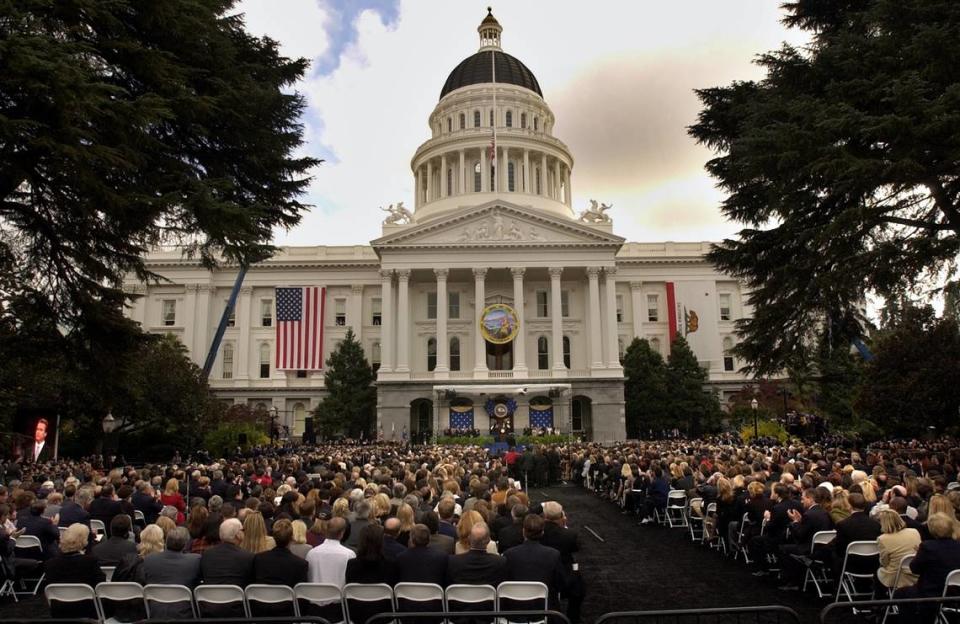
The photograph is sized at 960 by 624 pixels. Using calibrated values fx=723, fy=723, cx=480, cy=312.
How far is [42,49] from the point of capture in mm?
9227

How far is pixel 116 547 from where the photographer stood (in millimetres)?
8641

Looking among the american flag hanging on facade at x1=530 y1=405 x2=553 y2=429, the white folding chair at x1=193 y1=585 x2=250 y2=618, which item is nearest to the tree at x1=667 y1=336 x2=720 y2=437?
the american flag hanging on facade at x1=530 y1=405 x2=553 y2=429

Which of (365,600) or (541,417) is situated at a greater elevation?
(541,417)

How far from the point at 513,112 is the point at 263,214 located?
68054 millimetres

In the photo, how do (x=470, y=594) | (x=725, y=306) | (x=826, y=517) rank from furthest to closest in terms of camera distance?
(x=725, y=306), (x=826, y=517), (x=470, y=594)

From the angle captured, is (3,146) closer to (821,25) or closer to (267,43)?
(267,43)

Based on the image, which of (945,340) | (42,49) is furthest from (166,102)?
(945,340)

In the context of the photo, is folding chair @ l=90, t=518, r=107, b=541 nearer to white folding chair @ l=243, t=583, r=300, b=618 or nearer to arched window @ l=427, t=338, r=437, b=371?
white folding chair @ l=243, t=583, r=300, b=618

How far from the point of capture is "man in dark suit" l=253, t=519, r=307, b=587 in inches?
282

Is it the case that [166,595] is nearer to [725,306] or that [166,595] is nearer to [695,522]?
[695,522]

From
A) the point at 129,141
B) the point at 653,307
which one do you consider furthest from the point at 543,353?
the point at 129,141

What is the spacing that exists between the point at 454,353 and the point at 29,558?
50.8 meters

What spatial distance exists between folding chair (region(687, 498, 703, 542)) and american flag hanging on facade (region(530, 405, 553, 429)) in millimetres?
39755

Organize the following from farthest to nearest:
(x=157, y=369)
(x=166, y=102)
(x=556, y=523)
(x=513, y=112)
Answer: (x=513, y=112), (x=157, y=369), (x=166, y=102), (x=556, y=523)
